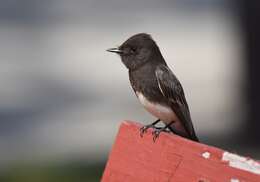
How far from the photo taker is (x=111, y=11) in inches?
552

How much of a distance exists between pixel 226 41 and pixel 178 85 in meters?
7.10

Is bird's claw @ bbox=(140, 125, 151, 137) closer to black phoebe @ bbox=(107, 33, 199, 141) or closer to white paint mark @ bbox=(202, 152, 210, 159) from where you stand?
white paint mark @ bbox=(202, 152, 210, 159)

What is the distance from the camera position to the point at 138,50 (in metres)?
6.45

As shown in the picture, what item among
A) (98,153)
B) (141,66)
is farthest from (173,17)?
(141,66)

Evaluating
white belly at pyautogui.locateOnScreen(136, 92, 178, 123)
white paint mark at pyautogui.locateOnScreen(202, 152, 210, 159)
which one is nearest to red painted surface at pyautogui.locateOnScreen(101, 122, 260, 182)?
white paint mark at pyautogui.locateOnScreen(202, 152, 210, 159)

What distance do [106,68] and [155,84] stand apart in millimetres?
7218

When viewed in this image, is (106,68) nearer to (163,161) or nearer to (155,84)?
(155,84)

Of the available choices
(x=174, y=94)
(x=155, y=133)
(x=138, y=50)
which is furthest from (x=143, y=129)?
(x=138, y=50)

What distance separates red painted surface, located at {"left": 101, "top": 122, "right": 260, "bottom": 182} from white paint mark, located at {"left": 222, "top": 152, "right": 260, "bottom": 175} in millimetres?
15

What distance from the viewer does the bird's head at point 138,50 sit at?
21.0ft

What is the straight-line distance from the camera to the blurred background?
1209 centimetres

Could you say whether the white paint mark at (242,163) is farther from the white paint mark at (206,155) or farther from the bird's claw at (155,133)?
the bird's claw at (155,133)

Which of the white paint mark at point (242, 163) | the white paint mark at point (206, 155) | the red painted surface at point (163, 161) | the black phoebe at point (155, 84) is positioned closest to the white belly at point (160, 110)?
the black phoebe at point (155, 84)

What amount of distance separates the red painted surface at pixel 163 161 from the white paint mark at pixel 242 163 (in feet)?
0.05
